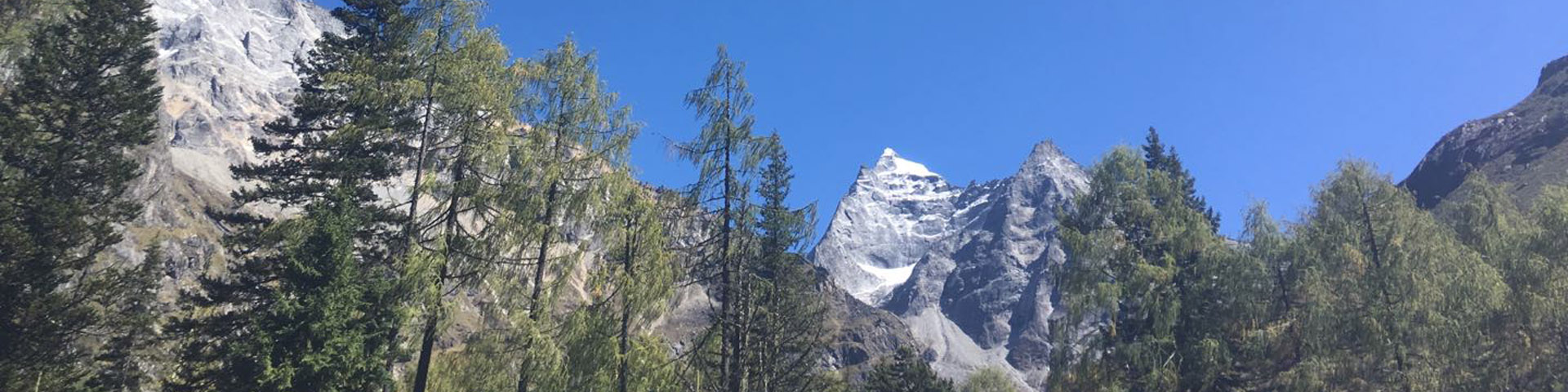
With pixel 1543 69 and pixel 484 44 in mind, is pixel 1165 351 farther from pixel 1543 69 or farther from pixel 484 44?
pixel 1543 69

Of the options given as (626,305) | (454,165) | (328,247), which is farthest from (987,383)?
(328,247)

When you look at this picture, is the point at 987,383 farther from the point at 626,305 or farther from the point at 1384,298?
the point at 626,305

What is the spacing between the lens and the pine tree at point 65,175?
69.4ft

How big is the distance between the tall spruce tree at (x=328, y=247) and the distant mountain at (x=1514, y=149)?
9443 cm

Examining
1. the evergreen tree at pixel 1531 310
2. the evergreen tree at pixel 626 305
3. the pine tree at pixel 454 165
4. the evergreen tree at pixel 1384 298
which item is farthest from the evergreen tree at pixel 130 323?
the evergreen tree at pixel 1531 310

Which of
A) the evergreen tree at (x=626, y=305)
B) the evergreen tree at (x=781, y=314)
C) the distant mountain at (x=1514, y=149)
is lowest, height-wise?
the evergreen tree at (x=626, y=305)

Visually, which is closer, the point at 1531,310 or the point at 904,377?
the point at 1531,310

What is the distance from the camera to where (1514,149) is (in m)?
114

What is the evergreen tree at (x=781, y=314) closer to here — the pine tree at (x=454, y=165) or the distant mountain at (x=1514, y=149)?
the pine tree at (x=454, y=165)

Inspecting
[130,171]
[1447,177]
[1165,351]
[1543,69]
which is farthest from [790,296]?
[1543,69]

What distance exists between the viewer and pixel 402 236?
21.7m

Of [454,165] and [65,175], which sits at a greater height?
[65,175]

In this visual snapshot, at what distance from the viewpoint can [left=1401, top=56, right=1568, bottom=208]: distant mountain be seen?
9800cm

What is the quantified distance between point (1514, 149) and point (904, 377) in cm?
10252
